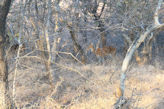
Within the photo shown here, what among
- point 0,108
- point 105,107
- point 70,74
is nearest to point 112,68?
point 70,74

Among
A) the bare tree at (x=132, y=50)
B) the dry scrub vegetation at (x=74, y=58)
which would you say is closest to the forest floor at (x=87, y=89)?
the dry scrub vegetation at (x=74, y=58)

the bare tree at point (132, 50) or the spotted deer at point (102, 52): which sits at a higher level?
the bare tree at point (132, 50)

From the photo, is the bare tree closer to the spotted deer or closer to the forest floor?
the forest floor

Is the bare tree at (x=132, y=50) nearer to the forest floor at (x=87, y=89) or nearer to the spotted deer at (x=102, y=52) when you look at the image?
the forest floor at (x=87, y=89)

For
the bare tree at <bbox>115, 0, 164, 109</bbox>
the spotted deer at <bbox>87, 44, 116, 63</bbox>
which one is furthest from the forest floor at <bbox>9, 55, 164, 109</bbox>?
the spotted deer at <bbox>87, 44, 116, 63</bbox>

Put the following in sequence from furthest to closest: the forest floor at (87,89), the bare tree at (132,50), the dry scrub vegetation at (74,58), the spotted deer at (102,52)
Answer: the spotted deer at (102,52) → the forest floor at (87,89) → the dry scrub vegetation at (74,58) → the bare tree at (132,50)

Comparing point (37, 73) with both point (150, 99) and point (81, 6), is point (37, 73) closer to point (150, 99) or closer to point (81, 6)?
point (81, 6)

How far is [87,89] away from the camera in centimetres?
747

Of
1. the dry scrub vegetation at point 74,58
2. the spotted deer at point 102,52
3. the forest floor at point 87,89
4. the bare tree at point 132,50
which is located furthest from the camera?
the spotted deer at point 102,52

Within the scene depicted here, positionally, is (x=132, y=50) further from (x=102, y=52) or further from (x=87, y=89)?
(x=102, y=52)

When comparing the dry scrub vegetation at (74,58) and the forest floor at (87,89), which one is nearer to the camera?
the dry scrub vegetation at (74,58)

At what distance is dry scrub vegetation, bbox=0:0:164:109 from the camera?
5.12 m

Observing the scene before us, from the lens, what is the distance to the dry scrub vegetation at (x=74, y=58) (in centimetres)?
512

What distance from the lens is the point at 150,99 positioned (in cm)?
708
